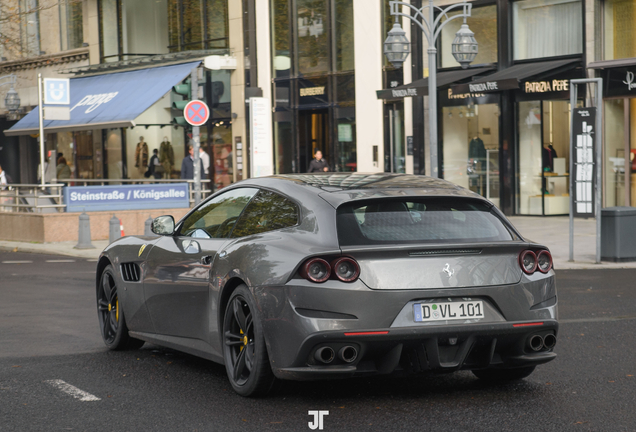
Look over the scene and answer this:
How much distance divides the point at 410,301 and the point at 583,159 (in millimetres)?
10792

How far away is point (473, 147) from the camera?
26406mm

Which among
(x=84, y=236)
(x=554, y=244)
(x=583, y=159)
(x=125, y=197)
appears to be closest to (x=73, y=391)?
(x=583, y=159)

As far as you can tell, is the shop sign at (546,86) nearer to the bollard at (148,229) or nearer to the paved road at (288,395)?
the bollard at (148,229)

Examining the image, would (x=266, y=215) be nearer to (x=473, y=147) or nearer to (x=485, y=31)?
(x=473, y=147)

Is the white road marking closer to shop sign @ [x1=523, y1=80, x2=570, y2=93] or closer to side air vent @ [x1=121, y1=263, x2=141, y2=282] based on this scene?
side air vent @ [x1=121, y1=263, x2=141, y2=282]

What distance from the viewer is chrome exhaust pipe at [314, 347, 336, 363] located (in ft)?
17.6

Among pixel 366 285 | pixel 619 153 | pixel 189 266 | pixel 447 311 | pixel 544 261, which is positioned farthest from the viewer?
pixel 619 153

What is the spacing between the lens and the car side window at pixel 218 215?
6.46 metres

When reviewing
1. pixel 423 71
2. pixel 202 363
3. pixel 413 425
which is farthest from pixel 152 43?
pixel 413 425

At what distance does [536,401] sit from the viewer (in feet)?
18.9

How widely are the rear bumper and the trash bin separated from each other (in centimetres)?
980

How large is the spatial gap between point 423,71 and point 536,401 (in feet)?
73.8

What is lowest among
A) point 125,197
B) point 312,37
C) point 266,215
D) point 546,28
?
point 125,197

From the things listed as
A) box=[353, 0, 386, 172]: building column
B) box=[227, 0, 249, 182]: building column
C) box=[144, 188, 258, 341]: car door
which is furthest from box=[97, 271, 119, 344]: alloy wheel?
box=[227, 0, 249, 182]: building column
